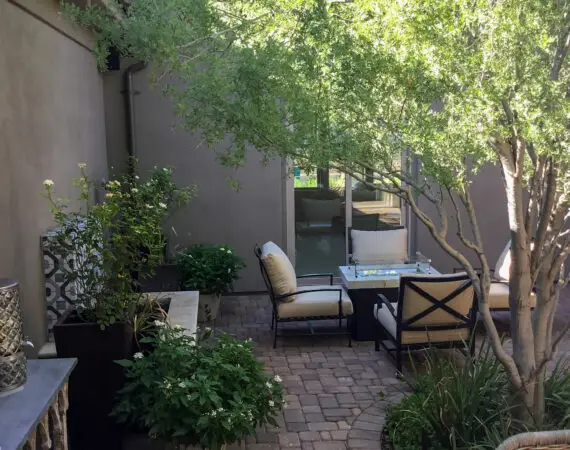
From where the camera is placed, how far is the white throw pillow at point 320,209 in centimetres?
891

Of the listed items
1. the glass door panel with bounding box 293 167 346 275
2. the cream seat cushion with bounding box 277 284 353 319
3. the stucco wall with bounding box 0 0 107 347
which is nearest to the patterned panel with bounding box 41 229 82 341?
the stucco wall with bounding box 0 0 107 347

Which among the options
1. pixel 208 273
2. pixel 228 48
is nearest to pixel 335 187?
pixel 208 273

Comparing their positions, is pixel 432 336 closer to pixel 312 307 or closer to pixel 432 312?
pixel 432 312

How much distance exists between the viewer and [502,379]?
164 inches

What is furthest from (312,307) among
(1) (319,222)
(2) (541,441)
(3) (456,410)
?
(2) (541,441)

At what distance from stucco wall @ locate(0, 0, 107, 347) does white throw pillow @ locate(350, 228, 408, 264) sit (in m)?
3.59

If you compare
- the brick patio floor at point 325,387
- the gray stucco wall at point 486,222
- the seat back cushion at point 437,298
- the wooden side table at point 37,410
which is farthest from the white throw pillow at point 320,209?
the wooden side table at point 37,410

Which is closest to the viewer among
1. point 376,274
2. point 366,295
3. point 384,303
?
point 384,303

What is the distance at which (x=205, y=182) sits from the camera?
340 inches

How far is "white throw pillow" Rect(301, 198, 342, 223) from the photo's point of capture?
29.2 ft

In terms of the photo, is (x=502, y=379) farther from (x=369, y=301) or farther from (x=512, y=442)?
(x=369, y=301)

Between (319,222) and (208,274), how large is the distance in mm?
2340

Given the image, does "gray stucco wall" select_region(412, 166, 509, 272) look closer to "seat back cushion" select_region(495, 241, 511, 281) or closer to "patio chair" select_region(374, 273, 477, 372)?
"seat back cushion" select_region(495, 241, 511, 281)

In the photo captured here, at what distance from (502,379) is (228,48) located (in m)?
2.94
